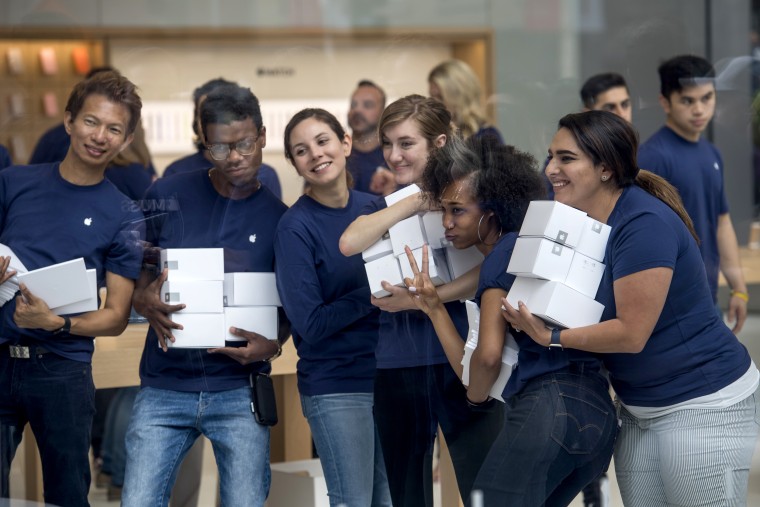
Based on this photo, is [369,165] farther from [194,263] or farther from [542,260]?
[542,260]

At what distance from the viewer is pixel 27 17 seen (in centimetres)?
542

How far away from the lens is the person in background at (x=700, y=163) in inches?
105

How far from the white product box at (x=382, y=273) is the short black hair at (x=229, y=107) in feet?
1.49

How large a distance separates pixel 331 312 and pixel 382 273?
15 centimetres

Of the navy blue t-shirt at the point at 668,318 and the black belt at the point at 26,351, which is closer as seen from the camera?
the navy blue t-shirt at the point at 668,318

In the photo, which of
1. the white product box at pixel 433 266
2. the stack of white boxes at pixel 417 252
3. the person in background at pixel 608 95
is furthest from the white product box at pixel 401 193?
the person in background at pixel 608 95

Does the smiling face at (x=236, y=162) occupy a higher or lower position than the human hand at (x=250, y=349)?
higher

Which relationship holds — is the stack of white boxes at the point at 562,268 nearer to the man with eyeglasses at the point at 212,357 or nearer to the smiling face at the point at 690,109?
Result: the man with eyeglasses at the point at 212,357

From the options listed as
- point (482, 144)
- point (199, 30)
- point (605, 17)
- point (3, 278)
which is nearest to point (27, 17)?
point (199, 30)

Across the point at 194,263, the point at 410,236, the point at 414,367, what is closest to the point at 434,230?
the point at 410,236

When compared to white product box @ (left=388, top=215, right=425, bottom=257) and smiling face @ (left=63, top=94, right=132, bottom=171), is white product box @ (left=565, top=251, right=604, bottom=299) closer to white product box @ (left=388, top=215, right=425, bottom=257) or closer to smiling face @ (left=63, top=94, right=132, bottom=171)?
white product box @ (left=388, top=215, right=425, bottom=257)

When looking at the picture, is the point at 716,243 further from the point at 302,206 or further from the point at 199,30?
the point at 199,30

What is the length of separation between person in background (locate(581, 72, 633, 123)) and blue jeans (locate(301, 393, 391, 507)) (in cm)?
89

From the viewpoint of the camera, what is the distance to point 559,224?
200 centimetres
